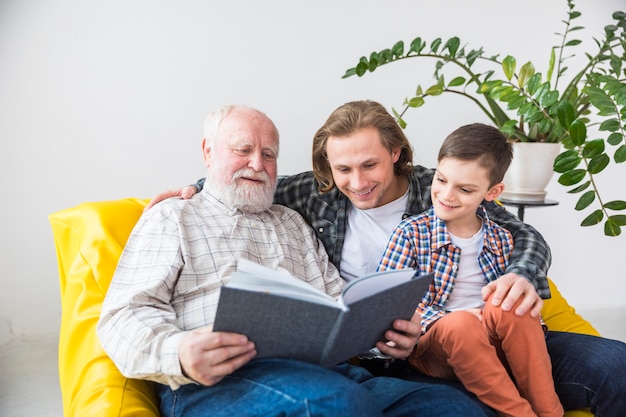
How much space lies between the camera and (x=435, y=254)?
65.9 inches

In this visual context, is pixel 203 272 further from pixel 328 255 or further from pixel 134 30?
pixel 134 30

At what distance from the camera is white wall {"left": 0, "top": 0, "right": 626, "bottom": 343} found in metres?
2.43

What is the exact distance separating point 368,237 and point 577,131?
71 cm

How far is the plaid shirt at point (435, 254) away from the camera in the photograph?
1.66 meters

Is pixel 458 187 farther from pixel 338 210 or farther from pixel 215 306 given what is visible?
pixel 215 306

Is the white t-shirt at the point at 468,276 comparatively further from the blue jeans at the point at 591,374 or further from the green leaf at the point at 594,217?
the green leaf at the point at 594,217

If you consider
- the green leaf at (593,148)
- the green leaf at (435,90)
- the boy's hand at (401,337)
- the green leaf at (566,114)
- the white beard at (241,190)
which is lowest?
the boy's hand at (401,337)

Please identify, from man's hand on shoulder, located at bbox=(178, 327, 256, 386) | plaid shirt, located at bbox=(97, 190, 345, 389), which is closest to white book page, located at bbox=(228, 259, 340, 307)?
man's hand on shoulder, located at bbox=(178, 327, 256, 386)

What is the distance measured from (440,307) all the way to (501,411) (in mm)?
356

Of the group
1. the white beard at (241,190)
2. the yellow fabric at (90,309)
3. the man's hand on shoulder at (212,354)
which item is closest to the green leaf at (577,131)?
the white beard at (241,190)

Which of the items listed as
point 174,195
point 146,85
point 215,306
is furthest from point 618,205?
point 146,85

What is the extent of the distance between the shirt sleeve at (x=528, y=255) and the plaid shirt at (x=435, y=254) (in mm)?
48

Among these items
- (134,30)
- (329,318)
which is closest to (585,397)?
(329,318)

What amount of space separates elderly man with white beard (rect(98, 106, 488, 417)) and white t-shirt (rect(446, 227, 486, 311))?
36 centimetres
